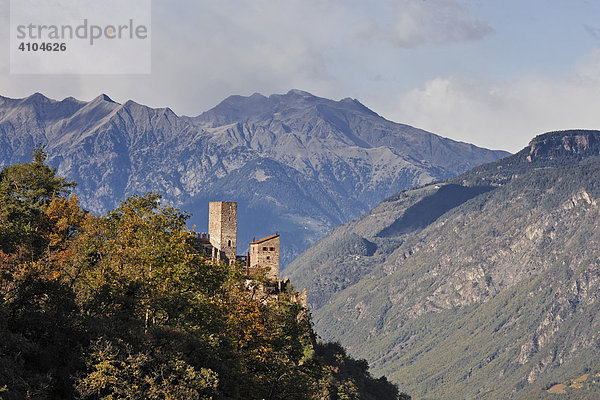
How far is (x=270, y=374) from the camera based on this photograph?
197 feet

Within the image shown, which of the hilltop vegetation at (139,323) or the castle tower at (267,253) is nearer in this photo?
the hilltop vegetation at (139,323)

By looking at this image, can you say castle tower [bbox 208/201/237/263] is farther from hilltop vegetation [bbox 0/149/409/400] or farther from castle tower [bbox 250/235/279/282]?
hilltop vegetation [bbox 0/149/409/400]

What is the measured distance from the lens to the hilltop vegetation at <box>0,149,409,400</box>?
1880 inches

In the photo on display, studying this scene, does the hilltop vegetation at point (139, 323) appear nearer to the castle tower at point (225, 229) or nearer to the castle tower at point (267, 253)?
the castle tower at point (225, 229)

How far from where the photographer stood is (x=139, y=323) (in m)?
53.9

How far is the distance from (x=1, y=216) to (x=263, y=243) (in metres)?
45.8

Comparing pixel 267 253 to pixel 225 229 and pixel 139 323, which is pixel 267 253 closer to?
pixel 225 229

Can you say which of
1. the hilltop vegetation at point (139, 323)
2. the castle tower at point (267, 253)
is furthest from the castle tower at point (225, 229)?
the hilltop vegetation at point (139, 323)

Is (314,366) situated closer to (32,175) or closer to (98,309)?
(98,309)

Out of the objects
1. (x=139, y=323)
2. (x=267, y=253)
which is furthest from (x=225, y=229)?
(x=139, y=323)

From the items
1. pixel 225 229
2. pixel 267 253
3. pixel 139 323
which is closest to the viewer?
pixel 139 323

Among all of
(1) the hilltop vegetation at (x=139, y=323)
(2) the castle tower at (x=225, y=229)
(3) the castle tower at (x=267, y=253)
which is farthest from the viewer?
(3) the castle tower at (x=267, y=253)

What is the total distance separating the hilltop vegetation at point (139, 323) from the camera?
47750mm

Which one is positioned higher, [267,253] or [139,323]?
[267,253]
